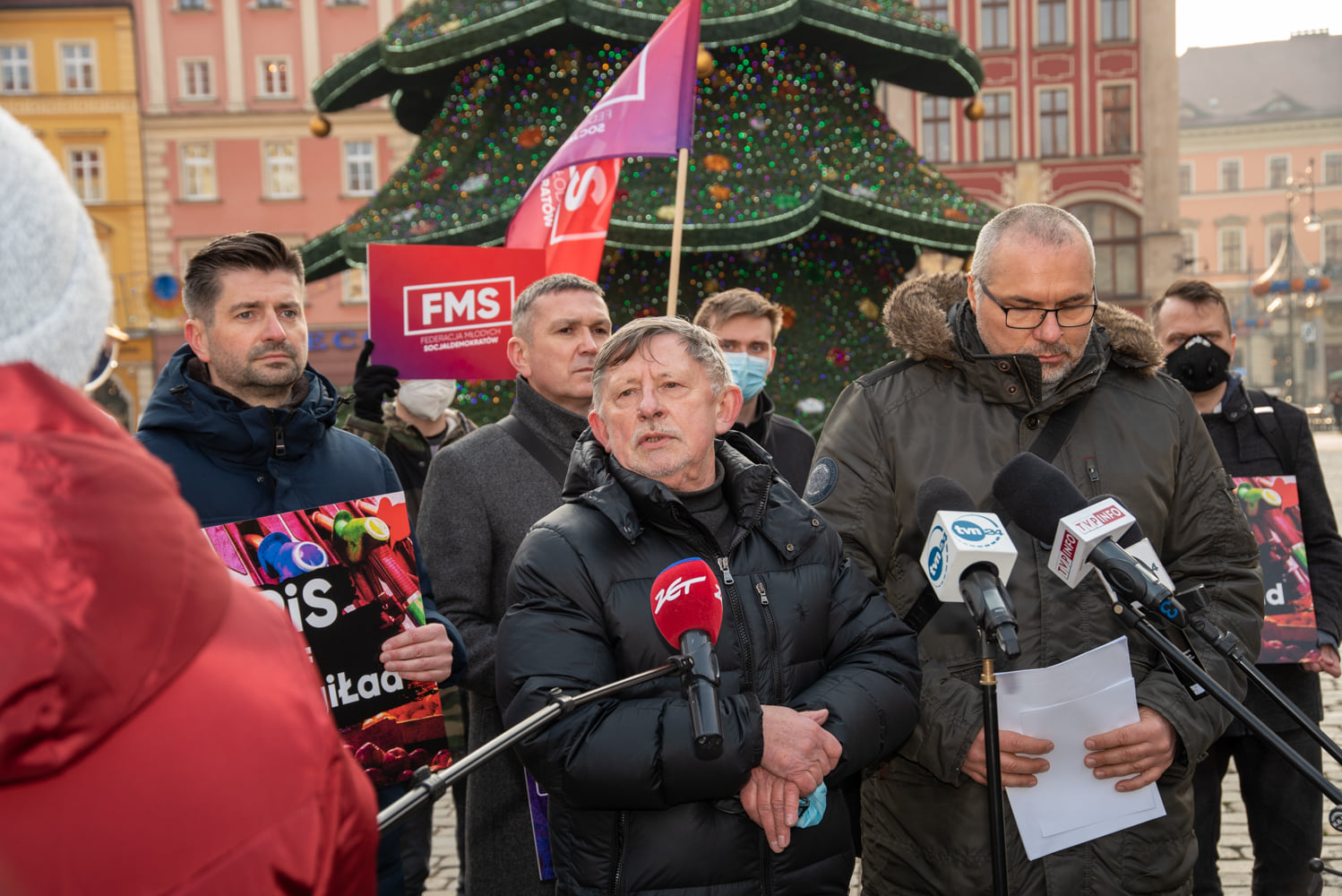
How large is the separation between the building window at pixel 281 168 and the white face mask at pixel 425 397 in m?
35.3

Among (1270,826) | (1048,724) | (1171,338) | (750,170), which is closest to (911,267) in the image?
Answer: (750,170)

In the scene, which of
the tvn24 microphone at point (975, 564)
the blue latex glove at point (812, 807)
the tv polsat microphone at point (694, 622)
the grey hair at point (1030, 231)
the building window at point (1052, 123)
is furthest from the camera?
the building window at point (1052, 123)

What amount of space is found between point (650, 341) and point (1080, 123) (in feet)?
117

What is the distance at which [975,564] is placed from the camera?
2092 mm

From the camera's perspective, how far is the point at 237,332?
2969 mm

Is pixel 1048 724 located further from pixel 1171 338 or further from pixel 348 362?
pixel 348 362

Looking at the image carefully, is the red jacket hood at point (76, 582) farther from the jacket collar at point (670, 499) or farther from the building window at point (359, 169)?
the building window at point (359, 169)

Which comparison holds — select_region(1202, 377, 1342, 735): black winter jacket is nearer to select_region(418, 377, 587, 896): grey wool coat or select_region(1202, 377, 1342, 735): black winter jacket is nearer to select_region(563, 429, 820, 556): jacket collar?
select_region(563, 429, 820, 556): jacket collar

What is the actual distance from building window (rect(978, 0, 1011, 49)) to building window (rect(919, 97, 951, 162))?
2363 millimetres

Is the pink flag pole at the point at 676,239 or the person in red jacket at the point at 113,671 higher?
the pink flag pole at the point at 676,239

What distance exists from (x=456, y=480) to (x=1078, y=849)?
2061 millimetres

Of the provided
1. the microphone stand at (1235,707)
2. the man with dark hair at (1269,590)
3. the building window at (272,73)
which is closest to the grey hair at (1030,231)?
the microphone stand at (1235,707)

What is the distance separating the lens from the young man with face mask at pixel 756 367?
4652 mm

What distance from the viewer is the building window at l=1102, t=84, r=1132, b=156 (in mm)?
33938
